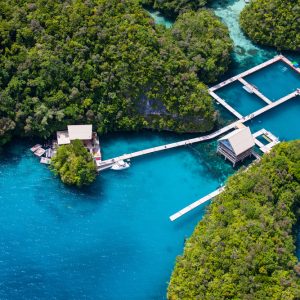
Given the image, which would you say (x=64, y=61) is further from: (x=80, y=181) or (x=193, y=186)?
(x=193, y=186)

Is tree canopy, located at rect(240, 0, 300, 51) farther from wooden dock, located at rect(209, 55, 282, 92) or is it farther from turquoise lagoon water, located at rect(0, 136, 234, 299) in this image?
turquoise lagoon water, located at rect(0, 136, 234, 299)

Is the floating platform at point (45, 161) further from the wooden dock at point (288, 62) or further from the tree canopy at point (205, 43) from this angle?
the wooden dock at point (288, 62)

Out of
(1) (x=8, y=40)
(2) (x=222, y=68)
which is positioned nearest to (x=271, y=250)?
(2) (x=222, y=68)

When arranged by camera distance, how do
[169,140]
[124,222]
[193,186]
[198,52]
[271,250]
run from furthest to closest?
1. [198,52]
2. [169,140]
3. [193,186]
4. [124,222]
5. [271,250]

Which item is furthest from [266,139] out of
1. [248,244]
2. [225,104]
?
[248,244]

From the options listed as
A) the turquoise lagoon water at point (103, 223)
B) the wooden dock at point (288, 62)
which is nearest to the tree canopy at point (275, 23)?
the wooden dock at point (288, 62)

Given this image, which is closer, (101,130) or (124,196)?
(124,196)

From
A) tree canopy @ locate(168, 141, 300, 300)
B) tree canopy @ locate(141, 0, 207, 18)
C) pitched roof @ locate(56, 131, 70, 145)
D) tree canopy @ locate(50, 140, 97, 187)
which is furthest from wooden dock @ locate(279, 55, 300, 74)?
pitched roof @ locate(56, 131, 70, 145)
